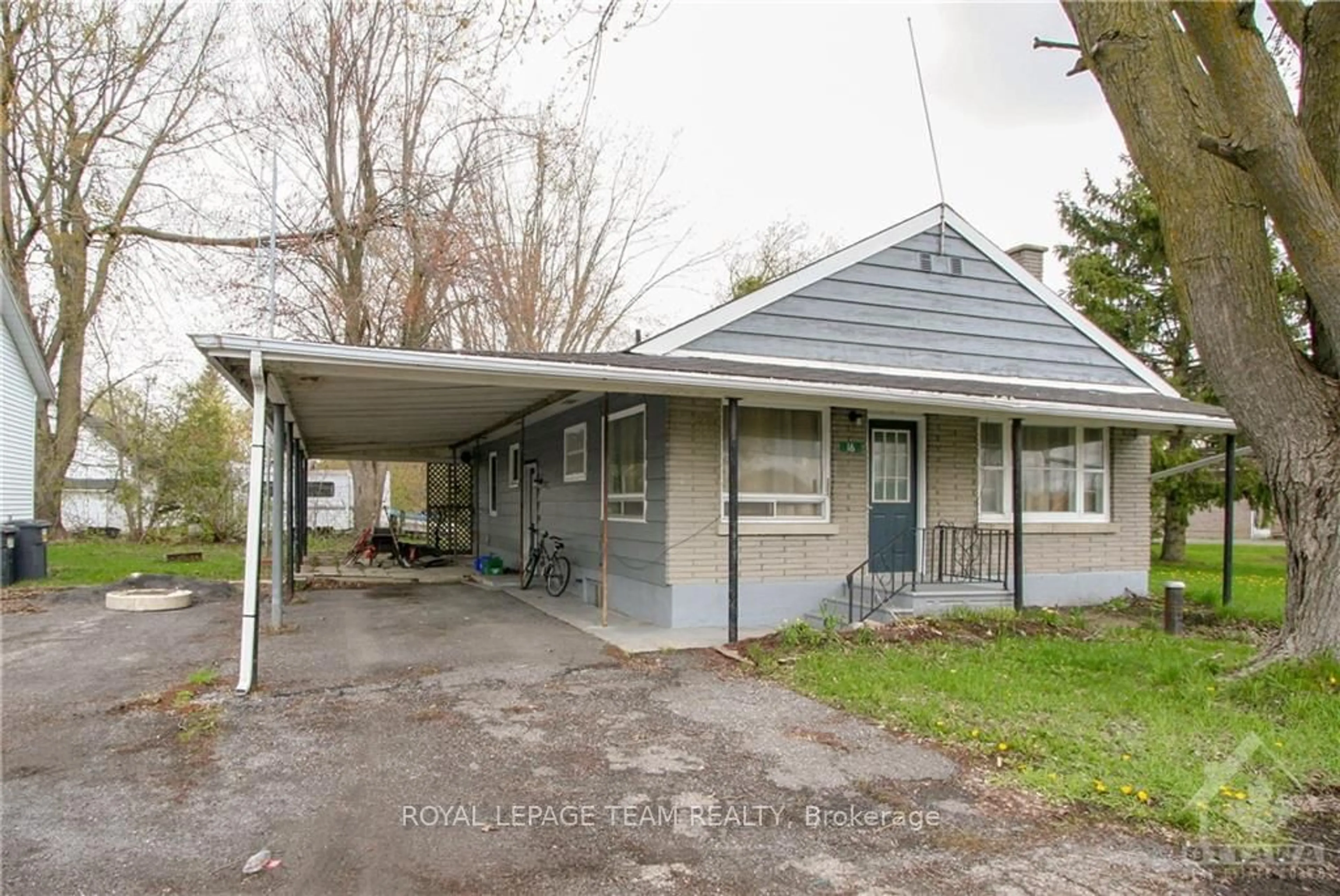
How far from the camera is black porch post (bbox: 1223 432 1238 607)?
10156 millimetres

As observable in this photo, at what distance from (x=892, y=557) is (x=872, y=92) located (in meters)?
5.20

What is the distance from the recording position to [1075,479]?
35.8 feet

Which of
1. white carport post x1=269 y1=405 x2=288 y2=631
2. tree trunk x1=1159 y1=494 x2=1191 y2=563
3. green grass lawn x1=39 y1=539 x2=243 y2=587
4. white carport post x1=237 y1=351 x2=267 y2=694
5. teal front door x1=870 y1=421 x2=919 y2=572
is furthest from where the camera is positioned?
tree trunk x1=1159 y1=494 x2=1191 y2=563

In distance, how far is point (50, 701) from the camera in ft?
19.0

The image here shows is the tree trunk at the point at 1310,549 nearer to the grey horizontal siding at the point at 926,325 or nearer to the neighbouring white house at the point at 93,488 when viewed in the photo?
the grey horizontal siding at the point at 926,325

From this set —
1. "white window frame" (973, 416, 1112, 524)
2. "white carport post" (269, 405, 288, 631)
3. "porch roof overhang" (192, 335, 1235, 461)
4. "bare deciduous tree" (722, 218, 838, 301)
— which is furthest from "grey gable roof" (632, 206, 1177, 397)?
"bare deciduous tree" (722, 218, 838, 301)

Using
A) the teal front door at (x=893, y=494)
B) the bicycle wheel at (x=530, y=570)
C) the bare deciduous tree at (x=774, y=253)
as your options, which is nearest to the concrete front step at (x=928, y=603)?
the teal front door at (x=893, y=494)

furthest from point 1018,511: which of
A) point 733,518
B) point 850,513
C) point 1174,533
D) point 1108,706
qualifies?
A: point 1174,533

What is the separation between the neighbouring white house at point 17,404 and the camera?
43.3ft

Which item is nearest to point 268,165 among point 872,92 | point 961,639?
point 872,92

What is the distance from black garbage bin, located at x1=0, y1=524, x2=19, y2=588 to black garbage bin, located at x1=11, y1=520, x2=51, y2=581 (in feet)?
0.10

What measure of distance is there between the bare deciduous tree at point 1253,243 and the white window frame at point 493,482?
12.5m

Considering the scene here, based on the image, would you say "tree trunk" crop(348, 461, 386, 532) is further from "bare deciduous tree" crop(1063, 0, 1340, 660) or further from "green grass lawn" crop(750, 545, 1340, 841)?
"bare deciduous tree" crop(1063, 0, 1340, 660)

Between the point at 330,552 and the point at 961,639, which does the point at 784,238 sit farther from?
the point at 961,639
